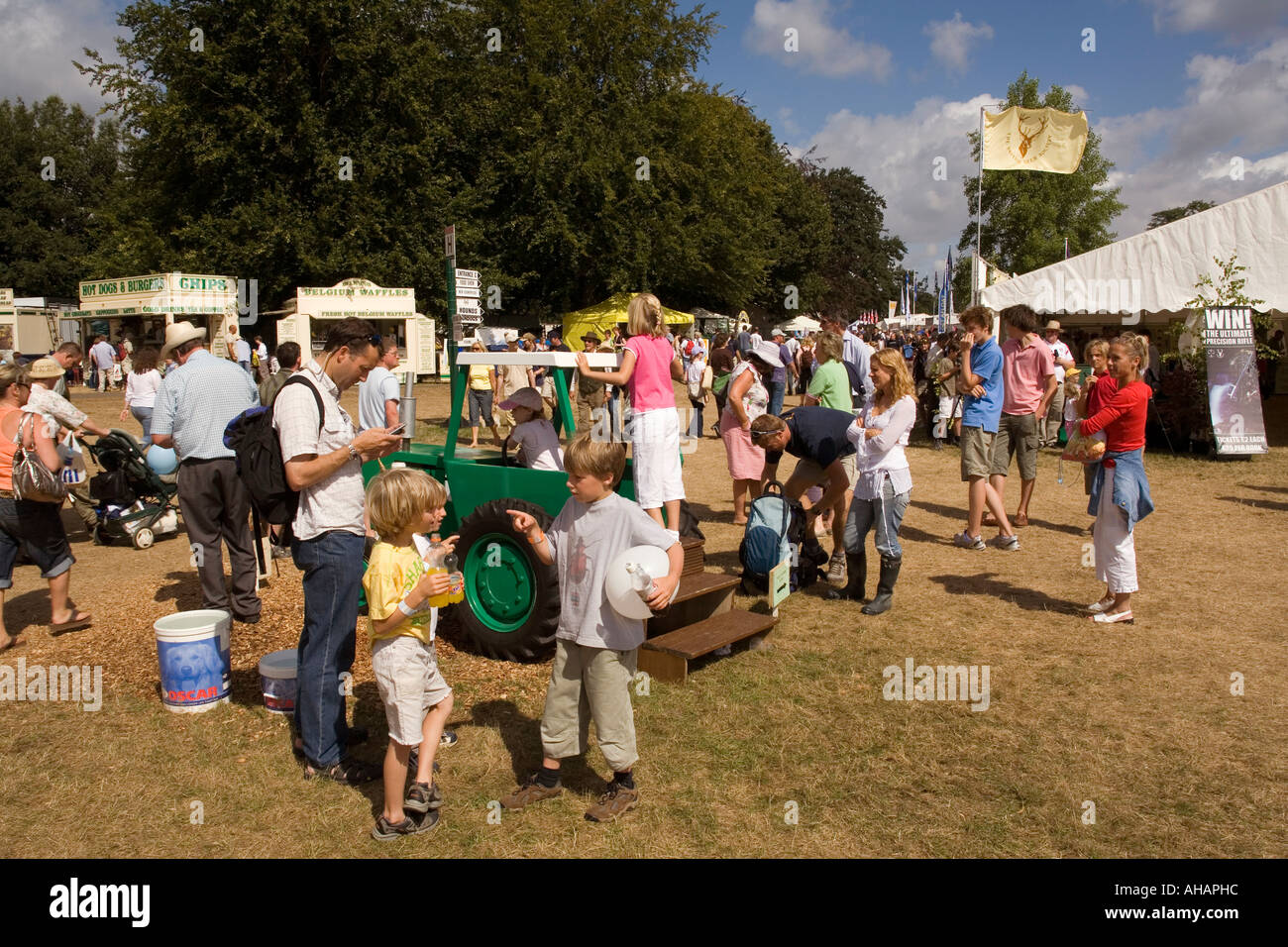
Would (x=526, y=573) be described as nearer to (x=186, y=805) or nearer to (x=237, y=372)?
(x=186, y=805)

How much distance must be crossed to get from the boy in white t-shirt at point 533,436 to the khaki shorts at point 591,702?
73.9 inches

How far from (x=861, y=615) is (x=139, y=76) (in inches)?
1241

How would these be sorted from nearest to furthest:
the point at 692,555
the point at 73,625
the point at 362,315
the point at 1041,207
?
the point at 692,555
the point at 73,625
the point at 362,315
the point at 1041,207

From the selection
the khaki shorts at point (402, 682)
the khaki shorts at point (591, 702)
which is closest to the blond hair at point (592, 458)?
the khaki shorts at point (591, 702)

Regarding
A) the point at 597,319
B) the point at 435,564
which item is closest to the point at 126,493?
the point at 435,564

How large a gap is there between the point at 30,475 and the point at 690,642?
4.15 meters

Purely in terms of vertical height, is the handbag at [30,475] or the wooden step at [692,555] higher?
the handbag at [30,475]

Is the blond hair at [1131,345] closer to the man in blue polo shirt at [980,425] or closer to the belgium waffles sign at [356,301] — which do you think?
the man in blue polo shirt at [980,425]

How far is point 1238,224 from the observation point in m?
13.4

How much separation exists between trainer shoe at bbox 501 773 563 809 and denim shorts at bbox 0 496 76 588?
395 centimetres

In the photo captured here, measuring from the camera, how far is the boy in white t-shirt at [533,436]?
534 centimetres

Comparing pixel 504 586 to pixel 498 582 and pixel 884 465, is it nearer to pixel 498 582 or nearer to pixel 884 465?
pixel 498 582

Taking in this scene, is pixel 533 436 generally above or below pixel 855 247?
below

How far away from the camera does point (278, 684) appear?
4562 mm
